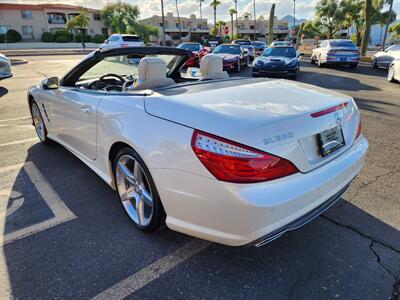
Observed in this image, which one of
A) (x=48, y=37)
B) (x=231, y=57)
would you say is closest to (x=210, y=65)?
(x=231, y=57)

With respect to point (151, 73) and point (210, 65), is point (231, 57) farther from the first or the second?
point (151, 73)

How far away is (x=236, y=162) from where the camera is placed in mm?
1784

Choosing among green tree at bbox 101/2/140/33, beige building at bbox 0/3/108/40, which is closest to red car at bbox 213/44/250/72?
green tree at bbox 101/2/140/33

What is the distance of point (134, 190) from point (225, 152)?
1225 mm

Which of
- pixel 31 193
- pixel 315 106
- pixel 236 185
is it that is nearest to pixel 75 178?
pixel 31 193

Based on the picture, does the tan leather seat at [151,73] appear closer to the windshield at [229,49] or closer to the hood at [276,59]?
the hood at [276,59]

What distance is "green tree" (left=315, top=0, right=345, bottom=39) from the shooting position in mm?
46756

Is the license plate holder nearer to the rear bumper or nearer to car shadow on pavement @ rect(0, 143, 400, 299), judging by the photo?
the rear bumper

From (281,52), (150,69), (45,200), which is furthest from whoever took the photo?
(281,52)

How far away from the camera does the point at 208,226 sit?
1.97 m

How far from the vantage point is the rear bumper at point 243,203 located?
1796 mm

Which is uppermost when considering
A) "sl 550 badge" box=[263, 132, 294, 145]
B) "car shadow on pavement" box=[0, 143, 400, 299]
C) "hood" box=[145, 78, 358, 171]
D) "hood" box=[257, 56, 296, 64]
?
"hood" box=[145, 78, 358, 171]

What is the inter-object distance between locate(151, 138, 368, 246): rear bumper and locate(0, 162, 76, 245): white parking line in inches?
51.7

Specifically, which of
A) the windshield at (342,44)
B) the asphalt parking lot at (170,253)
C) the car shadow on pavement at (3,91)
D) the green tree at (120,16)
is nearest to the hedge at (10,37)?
the green tree at (120,16)
